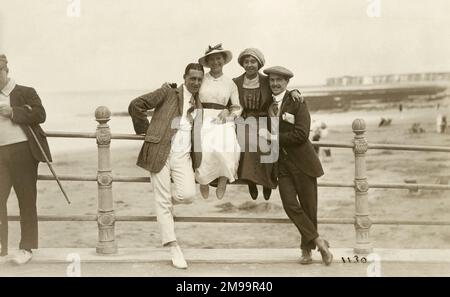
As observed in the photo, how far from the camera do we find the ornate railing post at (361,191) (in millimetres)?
4395

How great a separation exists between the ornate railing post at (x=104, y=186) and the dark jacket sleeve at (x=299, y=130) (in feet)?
4.30

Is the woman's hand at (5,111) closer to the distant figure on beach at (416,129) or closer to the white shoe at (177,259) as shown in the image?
the white shoe at (177,259)

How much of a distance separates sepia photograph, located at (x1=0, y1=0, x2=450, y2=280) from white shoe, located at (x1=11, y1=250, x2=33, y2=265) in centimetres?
2

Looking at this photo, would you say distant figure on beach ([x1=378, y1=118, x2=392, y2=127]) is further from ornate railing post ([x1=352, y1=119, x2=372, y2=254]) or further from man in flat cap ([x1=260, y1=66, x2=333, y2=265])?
man in flat cap ([x1=260, y1=66, x2=333, y2=265])

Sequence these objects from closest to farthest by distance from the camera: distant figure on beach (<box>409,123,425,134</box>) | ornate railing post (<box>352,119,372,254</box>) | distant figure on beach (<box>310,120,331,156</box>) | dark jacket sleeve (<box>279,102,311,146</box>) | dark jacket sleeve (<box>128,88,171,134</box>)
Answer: dark jacket sleeve (<box>128,88,171,134</box>)
dark jacket sleeve (<box>279,102,311,146</box>)
ornate railing post (<box>352,119,372,254</box>)
distant figure on beach (<box>310,120,331,156</box>)
distant figure on beach (<box>409,123,425,134</box>)

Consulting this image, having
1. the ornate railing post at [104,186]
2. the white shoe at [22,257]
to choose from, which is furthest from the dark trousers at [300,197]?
the white shoe at [22,257]

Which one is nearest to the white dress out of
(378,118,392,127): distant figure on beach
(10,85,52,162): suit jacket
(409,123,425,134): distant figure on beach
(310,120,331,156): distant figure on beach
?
(10,85,52,162): suit jacket

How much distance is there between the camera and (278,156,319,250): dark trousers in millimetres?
4094

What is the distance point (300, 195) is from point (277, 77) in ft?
2.89

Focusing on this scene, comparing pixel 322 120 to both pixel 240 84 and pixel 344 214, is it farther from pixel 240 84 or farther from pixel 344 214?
pixel 240 84

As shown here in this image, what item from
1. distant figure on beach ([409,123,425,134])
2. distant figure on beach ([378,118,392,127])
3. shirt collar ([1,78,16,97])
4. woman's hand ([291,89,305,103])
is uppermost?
shirt collar ([1,78,16,97])

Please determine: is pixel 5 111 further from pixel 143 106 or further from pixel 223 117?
pixel 223 117

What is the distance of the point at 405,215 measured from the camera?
15750 mm

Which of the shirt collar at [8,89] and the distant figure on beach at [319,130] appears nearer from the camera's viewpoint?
the shirt collar at [8,89]
